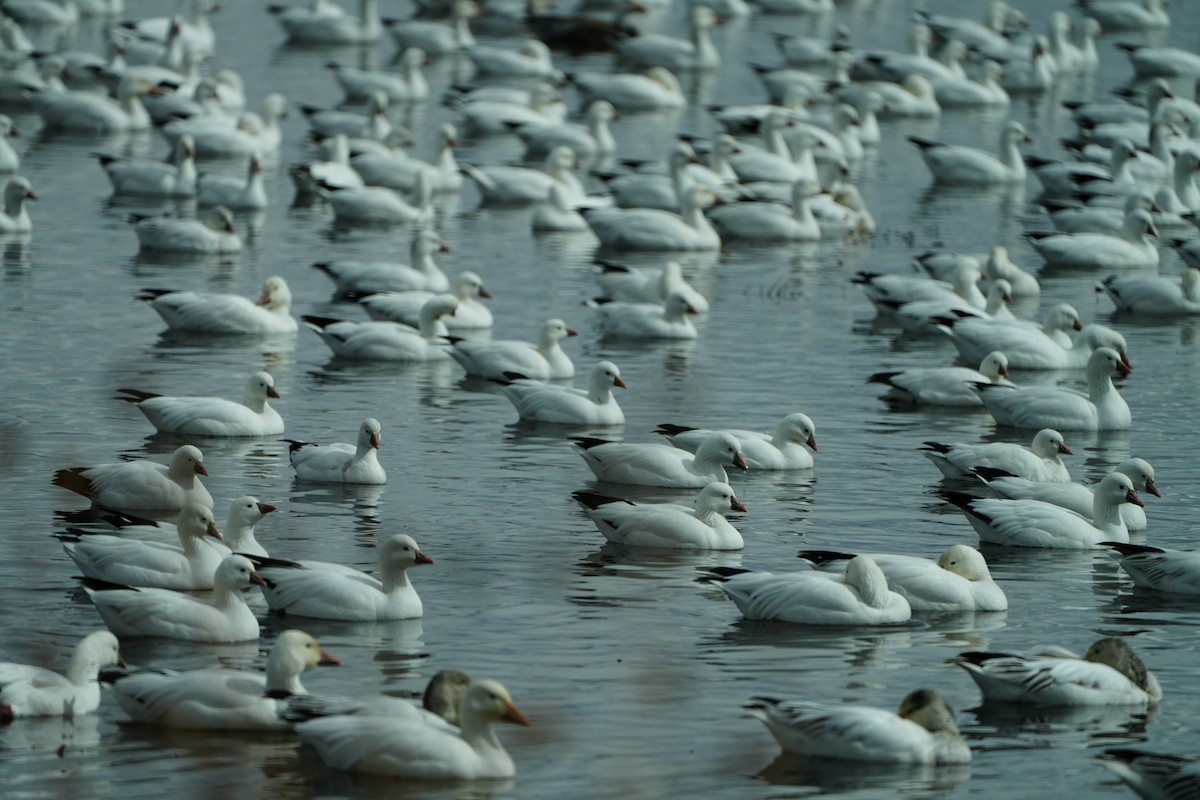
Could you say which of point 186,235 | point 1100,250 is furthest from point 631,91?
point 186,235

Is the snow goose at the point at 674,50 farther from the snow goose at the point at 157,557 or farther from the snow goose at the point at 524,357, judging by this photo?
the snow goose at the point at 157,557

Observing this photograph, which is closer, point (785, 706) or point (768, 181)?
point (785, 706)

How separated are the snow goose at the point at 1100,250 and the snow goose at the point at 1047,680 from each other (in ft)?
56.6

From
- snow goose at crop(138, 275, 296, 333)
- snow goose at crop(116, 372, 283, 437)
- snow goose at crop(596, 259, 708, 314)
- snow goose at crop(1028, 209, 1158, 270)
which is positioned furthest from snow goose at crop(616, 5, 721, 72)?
snow goose at crop(116, 372, 283, 437)

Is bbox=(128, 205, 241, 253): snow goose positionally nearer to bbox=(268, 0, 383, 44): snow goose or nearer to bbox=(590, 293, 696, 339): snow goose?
bbox=(590, 293, 696, 339): snow goose

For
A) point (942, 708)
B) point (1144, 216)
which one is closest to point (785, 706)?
point (942, 708)

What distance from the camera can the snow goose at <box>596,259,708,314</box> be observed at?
25500mm

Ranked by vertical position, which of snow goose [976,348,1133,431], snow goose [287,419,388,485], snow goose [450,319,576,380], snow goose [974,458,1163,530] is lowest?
snow goose [450,319,576,380]

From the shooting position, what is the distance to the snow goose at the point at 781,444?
18.2 m

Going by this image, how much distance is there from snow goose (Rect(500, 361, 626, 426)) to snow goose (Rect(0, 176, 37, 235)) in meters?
10.7

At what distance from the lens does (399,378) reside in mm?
21969

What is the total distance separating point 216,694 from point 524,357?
1021 cm

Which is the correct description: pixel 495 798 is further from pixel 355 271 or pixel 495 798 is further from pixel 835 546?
pixel 355 271

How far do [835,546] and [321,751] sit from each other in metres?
5.57
